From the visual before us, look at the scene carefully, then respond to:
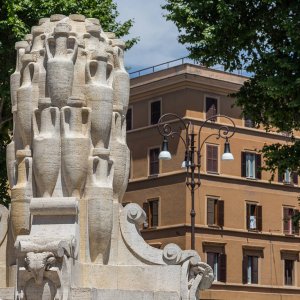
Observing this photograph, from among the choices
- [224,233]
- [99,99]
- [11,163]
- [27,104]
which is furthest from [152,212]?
[99,99]

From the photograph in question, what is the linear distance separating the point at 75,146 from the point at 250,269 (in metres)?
42.0

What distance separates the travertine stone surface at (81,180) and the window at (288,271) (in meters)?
43.1

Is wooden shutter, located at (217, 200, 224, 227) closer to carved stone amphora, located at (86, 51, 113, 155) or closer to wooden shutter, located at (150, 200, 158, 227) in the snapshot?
wooden shutter, located at (150, 200, 158, 227)

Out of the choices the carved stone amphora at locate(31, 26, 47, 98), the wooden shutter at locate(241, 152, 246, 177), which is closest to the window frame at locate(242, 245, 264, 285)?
the wooden shutter at locate(241, 152, 246, 177)

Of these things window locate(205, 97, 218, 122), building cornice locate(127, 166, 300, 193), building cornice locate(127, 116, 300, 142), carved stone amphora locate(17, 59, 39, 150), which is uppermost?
window locate(205, 97, 218, 122)

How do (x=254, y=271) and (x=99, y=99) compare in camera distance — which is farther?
(x=254, y=271)

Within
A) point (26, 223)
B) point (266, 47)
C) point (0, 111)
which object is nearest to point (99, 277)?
point (26, 223)

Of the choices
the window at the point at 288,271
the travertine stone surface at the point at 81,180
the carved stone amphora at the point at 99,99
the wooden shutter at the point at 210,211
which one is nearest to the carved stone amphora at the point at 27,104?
the travertine stone surface at the point at 81,180

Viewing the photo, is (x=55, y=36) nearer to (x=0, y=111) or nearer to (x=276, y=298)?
(x=0, y=111)

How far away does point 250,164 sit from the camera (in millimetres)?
56812

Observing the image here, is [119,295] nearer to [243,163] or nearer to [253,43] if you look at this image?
[253,43]

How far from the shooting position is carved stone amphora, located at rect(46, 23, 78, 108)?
14180 mm

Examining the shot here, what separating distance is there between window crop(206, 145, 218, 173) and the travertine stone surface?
4009 cm

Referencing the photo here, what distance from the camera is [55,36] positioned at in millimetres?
14422
